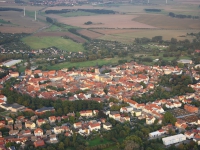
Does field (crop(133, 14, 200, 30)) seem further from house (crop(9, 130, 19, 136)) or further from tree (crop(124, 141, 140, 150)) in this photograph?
house (crop(9, 130, 19, 136))

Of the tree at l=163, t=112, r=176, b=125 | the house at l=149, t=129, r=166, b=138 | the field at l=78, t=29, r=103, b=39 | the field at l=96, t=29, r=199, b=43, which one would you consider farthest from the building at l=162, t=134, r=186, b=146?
the field at l=78, t=29, r=103, b=39

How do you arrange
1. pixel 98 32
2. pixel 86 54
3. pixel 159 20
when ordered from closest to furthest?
pixel 86 54
pixel 98 32
pixel 159 20

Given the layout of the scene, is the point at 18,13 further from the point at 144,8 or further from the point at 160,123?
the point at 160,123

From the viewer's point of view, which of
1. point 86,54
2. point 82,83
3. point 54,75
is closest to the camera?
point 82,83

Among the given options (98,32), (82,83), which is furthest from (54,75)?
(98,32)

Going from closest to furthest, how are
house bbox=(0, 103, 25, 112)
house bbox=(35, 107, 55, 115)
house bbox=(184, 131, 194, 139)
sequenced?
house bbox=(184, 131, 194, 139) → house bbox=(35, 107, 55, 115) → house bbox=(0, 103, 25, 112)

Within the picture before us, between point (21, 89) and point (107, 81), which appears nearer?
point (21, 89)

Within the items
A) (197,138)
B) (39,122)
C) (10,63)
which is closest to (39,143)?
(39,122)
